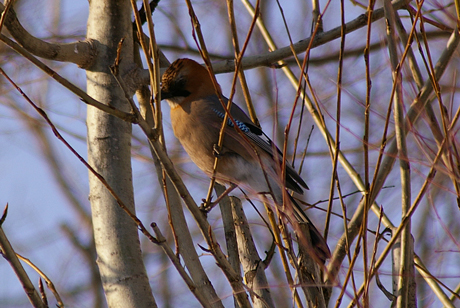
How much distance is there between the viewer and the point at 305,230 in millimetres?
2504

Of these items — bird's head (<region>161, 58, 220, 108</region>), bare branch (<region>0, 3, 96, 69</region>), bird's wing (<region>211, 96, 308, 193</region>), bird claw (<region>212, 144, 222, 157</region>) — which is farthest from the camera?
bird's head (<region>161, 58, 220, 108</region>)

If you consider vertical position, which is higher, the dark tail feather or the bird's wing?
the bird's wing

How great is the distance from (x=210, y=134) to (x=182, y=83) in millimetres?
576

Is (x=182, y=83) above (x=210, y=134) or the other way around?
above

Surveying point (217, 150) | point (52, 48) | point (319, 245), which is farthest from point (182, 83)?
point (319, 245)

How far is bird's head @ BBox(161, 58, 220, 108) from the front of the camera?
13.1 ft

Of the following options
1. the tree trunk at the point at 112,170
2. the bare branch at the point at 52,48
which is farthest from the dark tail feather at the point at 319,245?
the bare branch at the point at 52,48

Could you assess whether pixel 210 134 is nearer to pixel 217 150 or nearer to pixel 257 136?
pixel 257 136

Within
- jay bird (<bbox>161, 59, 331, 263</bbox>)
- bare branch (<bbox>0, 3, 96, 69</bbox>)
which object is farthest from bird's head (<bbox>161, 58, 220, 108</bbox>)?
bare branch (<bbox>0, 3, 96, 69</bbox>)

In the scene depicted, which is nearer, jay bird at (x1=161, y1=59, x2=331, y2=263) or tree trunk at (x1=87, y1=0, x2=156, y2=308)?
tree trunk at (x1=87, y1=0, x2=156, y2=308)

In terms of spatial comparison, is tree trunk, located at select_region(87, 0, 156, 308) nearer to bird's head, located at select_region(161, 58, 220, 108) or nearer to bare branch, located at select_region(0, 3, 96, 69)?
bare branch, located at select_region(0, 3, 96, 69)

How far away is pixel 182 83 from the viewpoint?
4.05m

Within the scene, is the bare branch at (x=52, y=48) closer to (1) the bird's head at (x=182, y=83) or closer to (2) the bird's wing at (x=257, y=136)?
(2) the bird's wing at (x=257, y=136)

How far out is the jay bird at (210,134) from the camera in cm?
358
